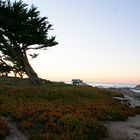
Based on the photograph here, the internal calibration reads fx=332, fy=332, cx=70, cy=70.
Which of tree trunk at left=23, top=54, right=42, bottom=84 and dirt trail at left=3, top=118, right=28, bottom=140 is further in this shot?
tree trunk at left=23, top=54, right=42, bottom=84

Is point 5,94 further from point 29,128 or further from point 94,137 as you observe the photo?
point 94,137

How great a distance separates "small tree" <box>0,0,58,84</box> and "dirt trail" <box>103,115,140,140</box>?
1789 cm

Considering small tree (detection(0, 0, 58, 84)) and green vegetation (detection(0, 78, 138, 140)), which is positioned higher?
small tree (detection(0, 0, 58, 84))

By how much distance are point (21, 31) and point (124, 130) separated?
65.5 feet

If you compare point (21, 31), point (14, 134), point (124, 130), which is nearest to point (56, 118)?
point (14, 134)

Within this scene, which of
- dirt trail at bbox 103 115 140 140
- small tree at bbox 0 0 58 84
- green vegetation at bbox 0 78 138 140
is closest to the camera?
green vegetation at bbox 0 78 138 140

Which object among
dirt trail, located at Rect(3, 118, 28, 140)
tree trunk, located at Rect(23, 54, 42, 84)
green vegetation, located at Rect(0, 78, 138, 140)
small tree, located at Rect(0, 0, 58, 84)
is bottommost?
dirt trail, located at Rect(3, 118, 28, 140)

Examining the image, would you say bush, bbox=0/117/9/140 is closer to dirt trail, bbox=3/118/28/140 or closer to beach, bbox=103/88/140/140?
dirt trail, bbox=3/118/28/140

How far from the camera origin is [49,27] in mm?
38125

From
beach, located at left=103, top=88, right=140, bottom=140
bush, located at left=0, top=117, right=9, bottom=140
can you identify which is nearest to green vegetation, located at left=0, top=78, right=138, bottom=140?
bush, located at left=0, top=117, right=9, bottom=140

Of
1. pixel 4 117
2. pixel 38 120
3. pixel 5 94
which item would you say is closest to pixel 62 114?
pixel 38 120

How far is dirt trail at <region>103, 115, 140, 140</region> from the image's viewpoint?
51.1ft

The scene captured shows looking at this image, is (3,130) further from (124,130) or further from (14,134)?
(124,130)

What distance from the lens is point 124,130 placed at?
55.5 feet
